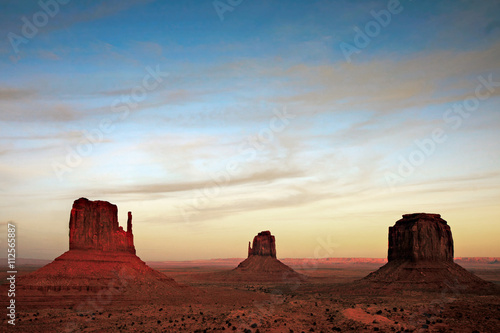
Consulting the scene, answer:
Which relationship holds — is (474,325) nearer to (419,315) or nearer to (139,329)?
(419,315)

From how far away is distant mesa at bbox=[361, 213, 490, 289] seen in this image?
89.8 meters

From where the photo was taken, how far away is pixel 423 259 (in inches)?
3814

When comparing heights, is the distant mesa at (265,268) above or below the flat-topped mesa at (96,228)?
below

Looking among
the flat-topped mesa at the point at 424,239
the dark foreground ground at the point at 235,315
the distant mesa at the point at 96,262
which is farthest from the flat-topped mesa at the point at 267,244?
the dark foreground ground at the point at 235,315

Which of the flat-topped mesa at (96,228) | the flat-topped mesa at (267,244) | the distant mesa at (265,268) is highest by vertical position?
the flat-topped mesa at (96,228)

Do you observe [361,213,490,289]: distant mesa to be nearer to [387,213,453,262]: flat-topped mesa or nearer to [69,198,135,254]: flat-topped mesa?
[387,213,453,262]: flat-topped mesa

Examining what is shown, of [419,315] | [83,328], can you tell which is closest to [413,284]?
[419,315]

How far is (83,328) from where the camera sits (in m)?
48.0

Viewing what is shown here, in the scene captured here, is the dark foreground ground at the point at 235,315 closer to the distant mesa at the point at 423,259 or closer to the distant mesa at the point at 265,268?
the distant mesa at the point at 423,259

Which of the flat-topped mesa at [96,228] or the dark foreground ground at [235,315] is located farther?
the flat-topped mesa at [96,228]

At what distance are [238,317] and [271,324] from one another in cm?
460

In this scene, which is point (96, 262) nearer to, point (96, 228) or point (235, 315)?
point (96, 228)

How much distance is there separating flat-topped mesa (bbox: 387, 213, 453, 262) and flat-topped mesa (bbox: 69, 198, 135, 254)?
64.1 meters

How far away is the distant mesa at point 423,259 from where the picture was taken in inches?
3536
